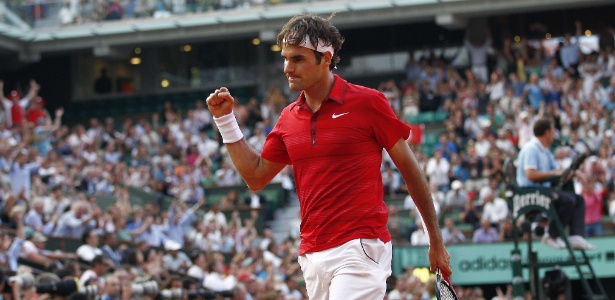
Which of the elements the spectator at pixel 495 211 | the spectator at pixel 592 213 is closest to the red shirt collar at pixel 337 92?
Result: the spectator at pixel 592 213

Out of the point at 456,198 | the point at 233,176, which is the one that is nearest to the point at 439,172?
the point at 456,198

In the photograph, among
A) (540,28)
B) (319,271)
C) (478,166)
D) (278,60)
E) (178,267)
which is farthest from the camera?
(278,60)

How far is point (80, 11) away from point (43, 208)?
13766 millimetres

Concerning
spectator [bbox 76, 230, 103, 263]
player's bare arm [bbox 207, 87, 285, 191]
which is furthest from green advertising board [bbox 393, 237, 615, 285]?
player's bare arm [bbox 207, 87, 285, 191]

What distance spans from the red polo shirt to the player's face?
127mm

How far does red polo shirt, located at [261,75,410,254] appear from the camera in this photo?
5.56 metres

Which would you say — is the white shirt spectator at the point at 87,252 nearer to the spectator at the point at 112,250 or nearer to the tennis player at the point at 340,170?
the spectator at the point at 112,250

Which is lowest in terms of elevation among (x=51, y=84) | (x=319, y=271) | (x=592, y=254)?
(x=592, y=254)

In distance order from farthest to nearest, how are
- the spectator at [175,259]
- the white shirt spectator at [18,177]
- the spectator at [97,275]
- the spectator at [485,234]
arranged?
the spectator at [485,234]
the white shirt spectator at [18,177]
the spectator at [175,259]
the spectator at [97,275]

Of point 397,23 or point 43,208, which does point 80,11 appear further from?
point 43,208

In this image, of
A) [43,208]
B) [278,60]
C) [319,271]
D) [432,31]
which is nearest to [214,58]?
[278,60]

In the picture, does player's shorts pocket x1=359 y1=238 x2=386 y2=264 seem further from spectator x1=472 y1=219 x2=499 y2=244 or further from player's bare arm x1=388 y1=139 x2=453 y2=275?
spectator x1=472 y1=219 x2=499 y2=244

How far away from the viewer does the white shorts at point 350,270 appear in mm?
5504

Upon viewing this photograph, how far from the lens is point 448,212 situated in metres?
20.6
